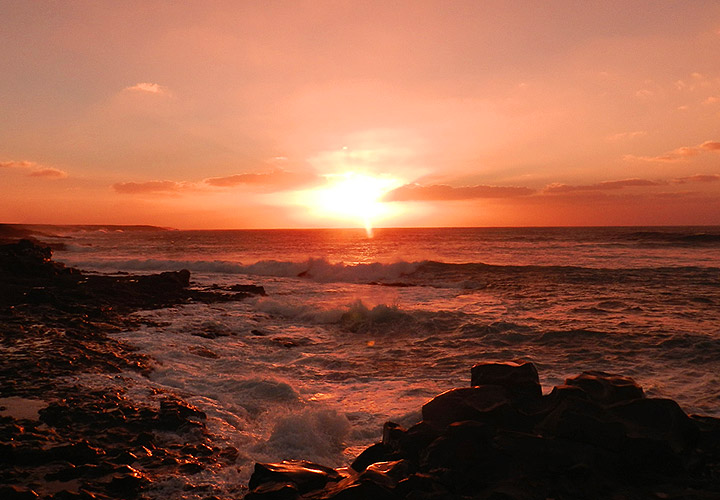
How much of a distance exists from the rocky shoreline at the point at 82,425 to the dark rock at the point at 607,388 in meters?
4.84

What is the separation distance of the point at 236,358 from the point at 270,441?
5523 millimetres

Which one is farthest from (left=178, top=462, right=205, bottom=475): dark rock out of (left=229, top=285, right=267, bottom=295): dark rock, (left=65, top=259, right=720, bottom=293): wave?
(left=65, top=259, right=720, bottom=293): wave

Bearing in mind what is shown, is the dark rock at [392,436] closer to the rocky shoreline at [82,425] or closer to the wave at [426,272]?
the rocky shoreline at [82,425]

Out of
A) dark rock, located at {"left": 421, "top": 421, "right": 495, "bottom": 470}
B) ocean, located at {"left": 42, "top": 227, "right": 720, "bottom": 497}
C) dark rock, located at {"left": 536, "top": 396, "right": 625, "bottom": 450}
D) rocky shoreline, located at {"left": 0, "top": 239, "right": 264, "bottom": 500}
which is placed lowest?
ocean, located at {"left": 42, "top": 227, "right": 720, "bottom": 497}

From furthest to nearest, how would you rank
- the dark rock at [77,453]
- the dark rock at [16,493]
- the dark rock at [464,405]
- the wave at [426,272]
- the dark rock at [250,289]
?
the wave at [426,272]
the dark rock at [250,289]
the dark rock at [464,405]
the dark rock at [77,453]
the dark rock at [16,493]

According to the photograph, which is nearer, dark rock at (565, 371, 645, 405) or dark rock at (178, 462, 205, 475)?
dark rock at (178, 462, 205, 475)

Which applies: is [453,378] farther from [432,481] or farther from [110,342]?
[110,342]

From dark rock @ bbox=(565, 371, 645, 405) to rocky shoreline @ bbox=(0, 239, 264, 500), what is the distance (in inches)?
191

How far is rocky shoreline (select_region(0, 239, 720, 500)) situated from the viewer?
15.7 ft

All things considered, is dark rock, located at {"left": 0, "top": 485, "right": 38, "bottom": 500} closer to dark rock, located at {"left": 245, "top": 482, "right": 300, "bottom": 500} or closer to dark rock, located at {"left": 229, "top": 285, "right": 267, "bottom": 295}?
dark rock, located at {"left": 245, "top": 482, "right": 300, "bottom": 500}

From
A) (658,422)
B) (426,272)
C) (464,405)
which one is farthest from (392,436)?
(426,272)

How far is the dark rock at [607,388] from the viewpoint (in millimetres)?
5898

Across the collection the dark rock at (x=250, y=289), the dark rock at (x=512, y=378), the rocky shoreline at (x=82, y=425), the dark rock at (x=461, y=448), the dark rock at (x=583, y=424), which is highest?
the dark rock at (x=512, y=378)

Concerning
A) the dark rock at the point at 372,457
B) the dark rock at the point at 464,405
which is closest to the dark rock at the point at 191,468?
the dark rock at the point at 372,457
